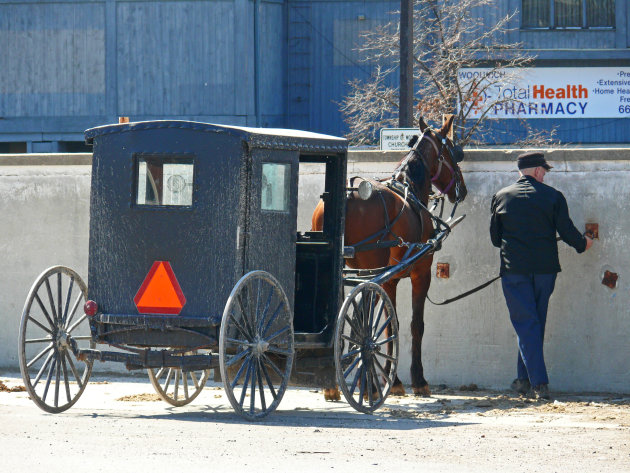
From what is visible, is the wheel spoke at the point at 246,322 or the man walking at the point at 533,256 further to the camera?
the man walking at the point at 533,256

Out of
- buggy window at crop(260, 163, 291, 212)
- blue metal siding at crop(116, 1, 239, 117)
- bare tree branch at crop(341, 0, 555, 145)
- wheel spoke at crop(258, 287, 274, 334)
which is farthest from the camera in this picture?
blue metal siding at crop(116, 1, 239, 117)

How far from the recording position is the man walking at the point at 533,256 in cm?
1015

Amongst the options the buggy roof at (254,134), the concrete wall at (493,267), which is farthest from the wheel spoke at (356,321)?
the concrete wall at (493,267)

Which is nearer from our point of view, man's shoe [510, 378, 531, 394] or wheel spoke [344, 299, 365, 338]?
wheel spoke [344, 299, 365, 338]

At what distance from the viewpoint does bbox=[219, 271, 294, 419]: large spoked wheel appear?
8.02 metres

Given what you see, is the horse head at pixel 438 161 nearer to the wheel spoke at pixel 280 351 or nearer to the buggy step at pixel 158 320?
the wheel spoke at pixel 280 351

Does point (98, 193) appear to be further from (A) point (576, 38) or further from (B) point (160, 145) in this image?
(A) point (576, 38)

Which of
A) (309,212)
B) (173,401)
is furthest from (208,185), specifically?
(309,212)

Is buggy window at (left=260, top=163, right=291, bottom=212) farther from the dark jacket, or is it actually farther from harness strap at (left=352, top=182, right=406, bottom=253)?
the dark jacket

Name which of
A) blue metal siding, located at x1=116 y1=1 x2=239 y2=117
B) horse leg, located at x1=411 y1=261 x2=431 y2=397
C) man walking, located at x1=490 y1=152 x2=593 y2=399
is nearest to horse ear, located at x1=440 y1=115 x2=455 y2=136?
man walking, located at x1=490 y1=152 x2=593 y2=399

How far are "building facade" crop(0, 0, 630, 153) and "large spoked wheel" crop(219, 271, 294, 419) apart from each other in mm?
25273

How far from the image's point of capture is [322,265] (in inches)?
382

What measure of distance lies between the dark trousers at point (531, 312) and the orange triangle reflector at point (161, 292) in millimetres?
3275

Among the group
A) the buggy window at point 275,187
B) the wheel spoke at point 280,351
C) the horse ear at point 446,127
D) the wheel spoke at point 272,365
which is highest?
the horse ear at point 446,127
